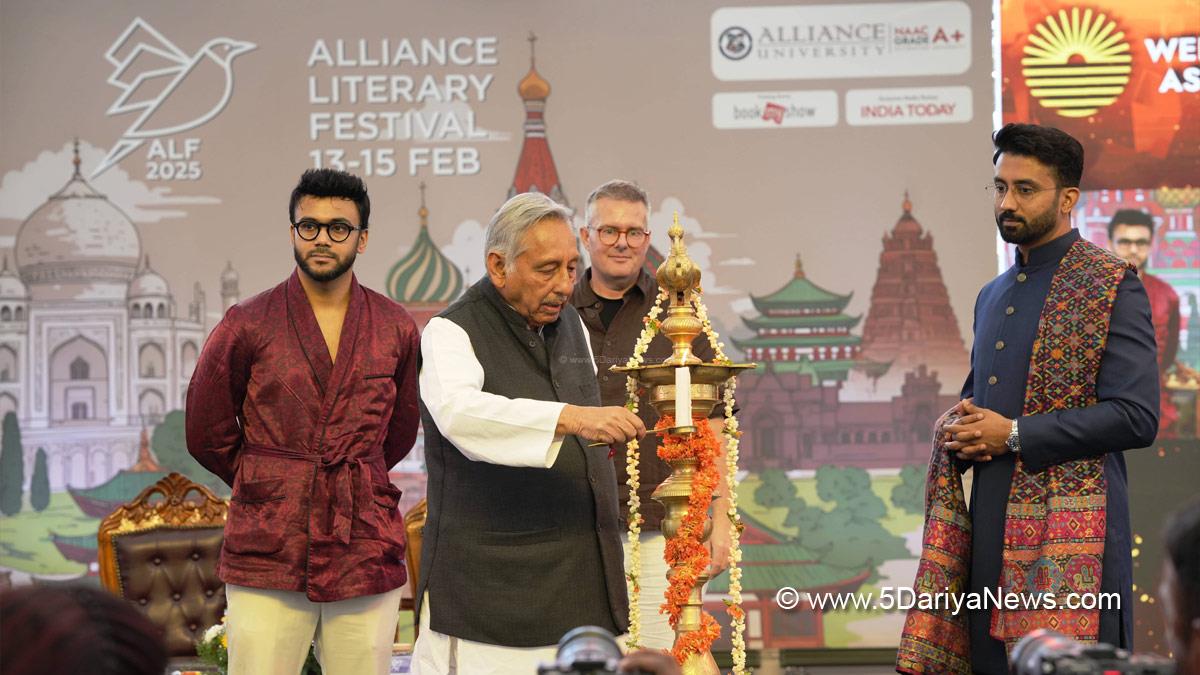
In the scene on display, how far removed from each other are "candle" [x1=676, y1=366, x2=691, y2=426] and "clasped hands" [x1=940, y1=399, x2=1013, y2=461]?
0.92 metres

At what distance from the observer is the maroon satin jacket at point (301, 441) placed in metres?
3.07

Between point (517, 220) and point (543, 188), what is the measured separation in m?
3.43

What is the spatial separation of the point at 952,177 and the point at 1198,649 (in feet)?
16.2

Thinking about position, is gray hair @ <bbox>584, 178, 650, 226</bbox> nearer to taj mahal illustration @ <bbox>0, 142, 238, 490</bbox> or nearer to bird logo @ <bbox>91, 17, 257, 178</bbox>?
taj mahal illustration @ <bbox>0, 142, 238, 490</bbox>

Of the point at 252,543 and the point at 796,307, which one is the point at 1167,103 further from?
the point at 252,543

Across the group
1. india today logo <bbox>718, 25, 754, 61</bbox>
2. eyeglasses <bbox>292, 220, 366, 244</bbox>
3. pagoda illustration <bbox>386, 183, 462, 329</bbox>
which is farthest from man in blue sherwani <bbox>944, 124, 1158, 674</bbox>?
pagoda illustration <bbox>386, 183, 462, 329</bbox>

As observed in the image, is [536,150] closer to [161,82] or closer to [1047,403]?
[161,82]

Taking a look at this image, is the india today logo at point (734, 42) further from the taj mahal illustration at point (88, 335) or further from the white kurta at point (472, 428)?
the white kurta at point (472, 428)

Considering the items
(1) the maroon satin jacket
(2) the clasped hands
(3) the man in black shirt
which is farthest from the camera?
(3) the man in black shirt

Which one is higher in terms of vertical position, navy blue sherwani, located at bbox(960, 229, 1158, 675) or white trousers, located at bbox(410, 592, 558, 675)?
navy blue sherwani, located at bbox(960, 229, 1158, 675)

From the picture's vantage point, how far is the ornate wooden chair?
454cm

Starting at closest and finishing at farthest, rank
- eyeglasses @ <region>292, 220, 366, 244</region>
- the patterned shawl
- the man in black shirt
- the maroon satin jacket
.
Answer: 1. the patterned shawl
2. the maroon satin jacket
3. eyeglasses @ <region>292, 220, 366, 244</region>
4. the man in black shirt

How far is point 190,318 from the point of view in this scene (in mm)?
6215

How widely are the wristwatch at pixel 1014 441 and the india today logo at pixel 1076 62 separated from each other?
3.64 metres
